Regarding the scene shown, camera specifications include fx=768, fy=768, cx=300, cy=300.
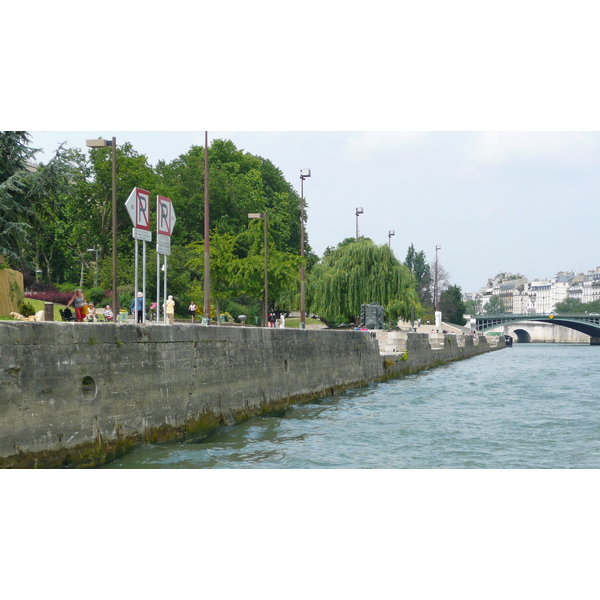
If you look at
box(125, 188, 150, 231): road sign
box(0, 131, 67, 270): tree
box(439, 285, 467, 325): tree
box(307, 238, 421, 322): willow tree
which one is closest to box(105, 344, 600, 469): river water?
box(125, 188, 150, 231): road sign

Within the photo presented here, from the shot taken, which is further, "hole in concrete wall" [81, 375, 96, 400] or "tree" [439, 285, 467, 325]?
"tree" [439, 285, 467, 325]

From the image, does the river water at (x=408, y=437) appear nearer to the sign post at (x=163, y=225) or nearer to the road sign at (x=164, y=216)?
the sign post at (x=163, y=225)

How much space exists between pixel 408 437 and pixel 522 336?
428 feet

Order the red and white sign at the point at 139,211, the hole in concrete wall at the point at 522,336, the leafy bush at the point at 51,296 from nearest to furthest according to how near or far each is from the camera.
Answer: the red and white sign at the point at 139,211
the leafy bush at the point at 51,296
the hole in concrete wall at the point at 522,336

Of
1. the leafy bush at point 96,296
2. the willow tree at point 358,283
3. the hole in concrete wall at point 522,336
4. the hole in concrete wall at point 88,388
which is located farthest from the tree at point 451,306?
the hole in concrete wall at point 88,388

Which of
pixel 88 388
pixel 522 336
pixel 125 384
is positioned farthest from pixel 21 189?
pixel 522 336

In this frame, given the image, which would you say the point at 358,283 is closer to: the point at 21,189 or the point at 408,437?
the point at 21,189

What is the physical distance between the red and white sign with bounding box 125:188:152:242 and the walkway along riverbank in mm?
1583

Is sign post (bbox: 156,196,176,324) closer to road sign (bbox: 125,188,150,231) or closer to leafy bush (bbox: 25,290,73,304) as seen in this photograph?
road sign (bbox: 125,188,150,231)

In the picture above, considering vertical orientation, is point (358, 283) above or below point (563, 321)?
above

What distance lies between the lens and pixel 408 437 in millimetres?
14031

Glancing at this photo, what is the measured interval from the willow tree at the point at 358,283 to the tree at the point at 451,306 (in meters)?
54.3

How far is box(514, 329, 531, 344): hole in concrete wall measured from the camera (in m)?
138

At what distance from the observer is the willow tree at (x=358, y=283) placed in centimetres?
4925
